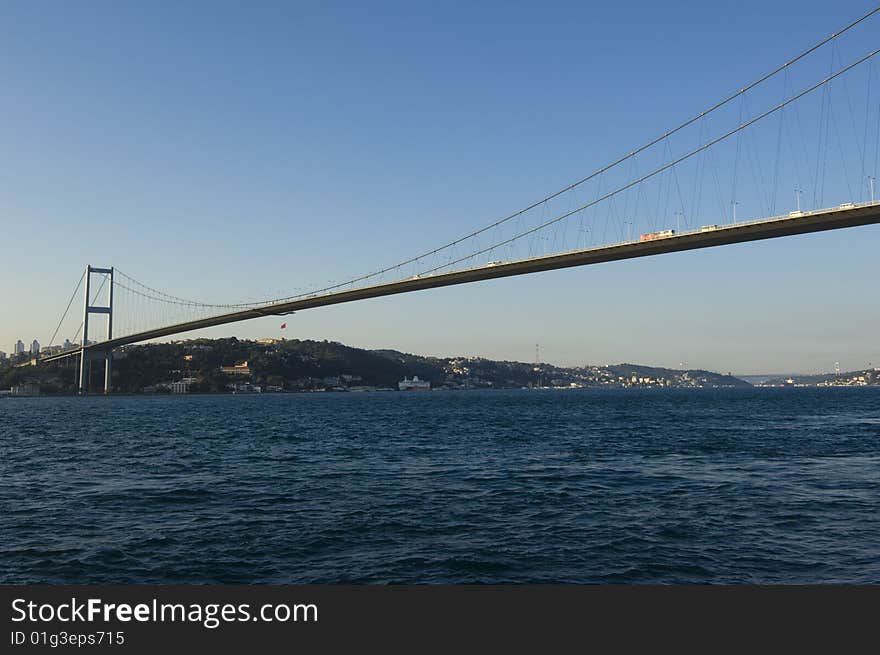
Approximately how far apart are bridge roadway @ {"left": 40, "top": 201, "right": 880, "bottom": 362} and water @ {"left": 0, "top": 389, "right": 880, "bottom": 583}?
9926 mm

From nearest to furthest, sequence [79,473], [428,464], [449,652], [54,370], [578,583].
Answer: [449,652], [578,583], [79,473], [428,464], [54,370]

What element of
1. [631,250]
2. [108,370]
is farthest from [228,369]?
[631,250]

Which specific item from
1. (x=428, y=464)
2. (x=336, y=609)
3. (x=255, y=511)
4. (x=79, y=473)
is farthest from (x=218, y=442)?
(x=336, y=609)

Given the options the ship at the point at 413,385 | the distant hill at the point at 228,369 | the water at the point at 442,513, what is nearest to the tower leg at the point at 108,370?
the distant hill at the point at 228,369

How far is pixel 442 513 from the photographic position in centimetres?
1416

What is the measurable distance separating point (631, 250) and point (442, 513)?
28459 mm

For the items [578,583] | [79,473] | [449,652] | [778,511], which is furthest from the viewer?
[79,473]

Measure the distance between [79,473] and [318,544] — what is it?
12629 millimetres

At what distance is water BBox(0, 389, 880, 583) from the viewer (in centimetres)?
1025

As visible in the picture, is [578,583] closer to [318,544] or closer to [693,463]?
[318,544]

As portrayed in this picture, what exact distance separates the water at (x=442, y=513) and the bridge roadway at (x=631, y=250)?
9.93m

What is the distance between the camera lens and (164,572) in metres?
10.1

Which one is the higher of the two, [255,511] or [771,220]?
[771,220]

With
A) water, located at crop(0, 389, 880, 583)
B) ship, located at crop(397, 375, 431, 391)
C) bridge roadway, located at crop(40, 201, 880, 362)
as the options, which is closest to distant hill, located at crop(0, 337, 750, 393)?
ship, located at crop(397, 375, 431, 391)
